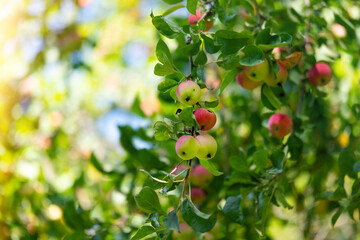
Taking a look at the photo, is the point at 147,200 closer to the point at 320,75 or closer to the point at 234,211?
the point at 234,211

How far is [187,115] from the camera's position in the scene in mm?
745

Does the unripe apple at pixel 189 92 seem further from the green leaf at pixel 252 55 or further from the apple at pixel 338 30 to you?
the apple at pixel 338 30

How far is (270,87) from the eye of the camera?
101cm

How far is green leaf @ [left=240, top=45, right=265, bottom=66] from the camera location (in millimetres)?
814

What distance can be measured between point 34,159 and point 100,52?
3.59 ft

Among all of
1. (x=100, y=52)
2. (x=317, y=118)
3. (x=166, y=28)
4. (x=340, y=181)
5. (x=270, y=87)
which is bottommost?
(x=100, y=52)

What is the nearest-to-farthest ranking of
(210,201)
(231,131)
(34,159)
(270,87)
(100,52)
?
(270,87) → (210,201) → (231,131) → (34,159) → (100,52)

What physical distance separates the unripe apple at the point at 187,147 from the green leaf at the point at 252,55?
7.3 inches

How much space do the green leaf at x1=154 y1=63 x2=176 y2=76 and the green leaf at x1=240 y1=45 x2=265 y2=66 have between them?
0.14m

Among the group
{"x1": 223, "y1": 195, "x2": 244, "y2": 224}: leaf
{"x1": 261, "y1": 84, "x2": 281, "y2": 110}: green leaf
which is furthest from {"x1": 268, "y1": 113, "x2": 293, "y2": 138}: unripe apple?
{"x1": 223, "y1": 195, "x2": 244, "y2": 224}: leaf

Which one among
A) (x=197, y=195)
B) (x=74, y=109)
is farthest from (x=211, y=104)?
(x=74, y=109)

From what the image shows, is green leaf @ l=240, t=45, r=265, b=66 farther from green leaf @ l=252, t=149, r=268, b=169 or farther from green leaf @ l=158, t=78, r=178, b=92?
green leaf @ l=252, t=149, r=268, b=169

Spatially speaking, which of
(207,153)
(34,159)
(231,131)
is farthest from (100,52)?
(207,153)

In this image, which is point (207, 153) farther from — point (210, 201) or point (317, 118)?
point (317, 118)
